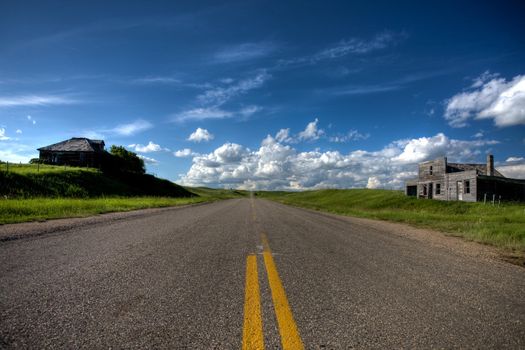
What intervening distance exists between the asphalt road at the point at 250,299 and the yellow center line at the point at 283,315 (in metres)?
0.01

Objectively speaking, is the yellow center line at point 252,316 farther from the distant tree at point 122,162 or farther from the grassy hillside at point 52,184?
the distant tree at point 122,162

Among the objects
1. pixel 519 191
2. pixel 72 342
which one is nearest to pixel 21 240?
pixel 72 342

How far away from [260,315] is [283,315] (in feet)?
0.76

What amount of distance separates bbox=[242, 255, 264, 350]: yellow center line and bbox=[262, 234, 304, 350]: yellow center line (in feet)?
0.60

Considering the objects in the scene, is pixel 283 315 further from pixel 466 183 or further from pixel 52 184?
pixel 466 183

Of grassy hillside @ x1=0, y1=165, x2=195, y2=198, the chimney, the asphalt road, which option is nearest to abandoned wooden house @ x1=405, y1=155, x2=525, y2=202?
the chimney

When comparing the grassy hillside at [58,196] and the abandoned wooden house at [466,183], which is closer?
the grassy hillside at [58,196]

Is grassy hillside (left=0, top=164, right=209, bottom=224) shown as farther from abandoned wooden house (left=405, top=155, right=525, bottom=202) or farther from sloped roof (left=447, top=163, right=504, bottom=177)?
sloped roof (left=447, top=163, right=504, bottom=177)

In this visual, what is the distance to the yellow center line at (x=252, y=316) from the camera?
2.40m

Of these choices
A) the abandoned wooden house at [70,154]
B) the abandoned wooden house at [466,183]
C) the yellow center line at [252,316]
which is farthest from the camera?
the abandoned wooden house at [70,154]

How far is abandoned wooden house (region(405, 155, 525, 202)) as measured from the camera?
30.2 meters

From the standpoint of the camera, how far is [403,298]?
141 inches

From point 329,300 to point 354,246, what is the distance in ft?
14.1

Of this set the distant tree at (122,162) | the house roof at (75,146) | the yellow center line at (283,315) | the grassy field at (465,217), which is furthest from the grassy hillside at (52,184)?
the grassy field at (465,217)
